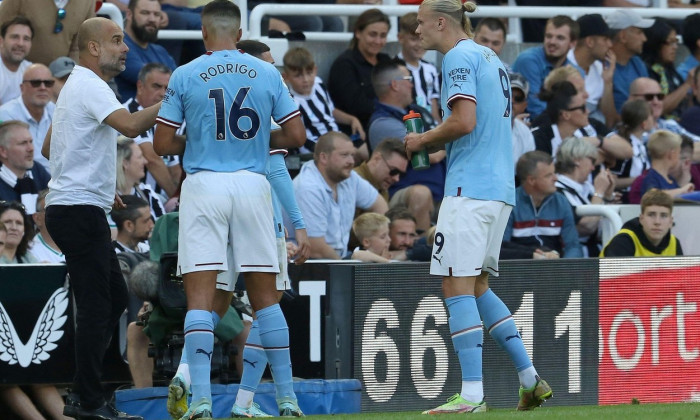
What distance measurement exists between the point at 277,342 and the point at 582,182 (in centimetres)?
612

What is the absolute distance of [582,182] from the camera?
42.3ft

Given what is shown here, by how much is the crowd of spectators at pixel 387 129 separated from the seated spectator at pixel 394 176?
0.01 metres

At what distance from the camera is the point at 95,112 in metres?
7.63

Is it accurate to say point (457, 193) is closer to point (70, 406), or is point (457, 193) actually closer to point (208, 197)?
point (208, 197)

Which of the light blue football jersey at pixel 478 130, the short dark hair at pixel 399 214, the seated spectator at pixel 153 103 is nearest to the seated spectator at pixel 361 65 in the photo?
the short dark hair at pixel 399 214

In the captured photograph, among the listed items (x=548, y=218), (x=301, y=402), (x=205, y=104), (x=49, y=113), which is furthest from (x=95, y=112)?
(x=548, y=218)

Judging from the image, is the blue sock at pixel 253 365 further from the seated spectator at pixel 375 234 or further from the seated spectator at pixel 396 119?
the seated spectator at pixel 396 119

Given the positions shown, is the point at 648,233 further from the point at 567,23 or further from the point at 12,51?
the point at 12,51

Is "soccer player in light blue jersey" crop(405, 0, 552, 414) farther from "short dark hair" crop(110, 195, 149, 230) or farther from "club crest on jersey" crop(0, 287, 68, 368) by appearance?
"short dark hair" crop(110, 195, 149, 230)

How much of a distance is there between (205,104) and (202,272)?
91cm

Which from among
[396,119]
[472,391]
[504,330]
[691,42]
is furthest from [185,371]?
[691,42]

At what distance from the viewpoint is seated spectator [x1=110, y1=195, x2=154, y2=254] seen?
1030 cm

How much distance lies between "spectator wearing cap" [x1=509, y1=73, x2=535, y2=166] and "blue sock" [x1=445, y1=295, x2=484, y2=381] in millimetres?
5307

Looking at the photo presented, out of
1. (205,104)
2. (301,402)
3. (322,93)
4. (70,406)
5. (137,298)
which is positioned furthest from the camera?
(322,93)
